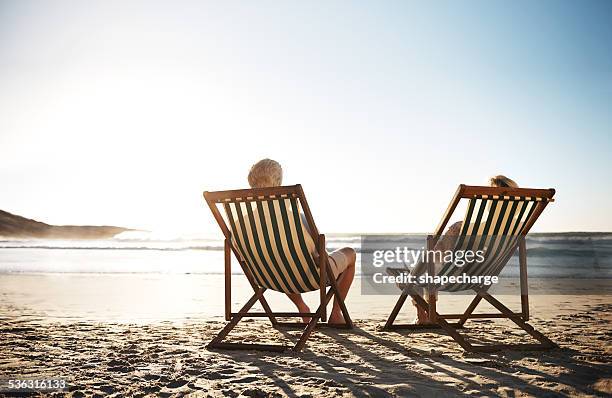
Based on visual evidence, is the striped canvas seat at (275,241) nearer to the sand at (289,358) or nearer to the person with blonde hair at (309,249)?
the person with blonde hair at (309,249)

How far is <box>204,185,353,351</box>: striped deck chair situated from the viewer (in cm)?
343

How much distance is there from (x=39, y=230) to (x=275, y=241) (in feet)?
139

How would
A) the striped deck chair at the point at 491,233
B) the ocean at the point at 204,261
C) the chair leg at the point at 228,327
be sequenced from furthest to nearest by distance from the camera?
the ocean at the point at 204,261, the chair leg at the point at 228,327, the striped deck chair at the point at 491,233

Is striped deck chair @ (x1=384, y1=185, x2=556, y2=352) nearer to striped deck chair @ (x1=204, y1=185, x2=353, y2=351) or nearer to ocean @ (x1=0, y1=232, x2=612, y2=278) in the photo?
striped deck chair @ (x1=204, y1=185, x2=353, y2=351)

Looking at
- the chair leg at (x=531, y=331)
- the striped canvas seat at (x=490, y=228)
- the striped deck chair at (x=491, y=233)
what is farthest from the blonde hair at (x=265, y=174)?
the chair leg at (x=531, y=331)

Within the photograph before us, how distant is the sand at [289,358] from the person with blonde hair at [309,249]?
0.94 feet

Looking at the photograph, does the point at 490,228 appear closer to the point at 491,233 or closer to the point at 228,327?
the point at 491,233

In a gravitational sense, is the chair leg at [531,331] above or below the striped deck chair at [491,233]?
below

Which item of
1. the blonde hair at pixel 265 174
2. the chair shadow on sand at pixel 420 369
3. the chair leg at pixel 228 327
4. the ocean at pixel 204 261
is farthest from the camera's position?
the ocean at pixel 204 261

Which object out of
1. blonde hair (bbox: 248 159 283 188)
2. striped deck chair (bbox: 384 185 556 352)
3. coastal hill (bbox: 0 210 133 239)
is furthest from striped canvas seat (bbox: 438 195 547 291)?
A: coastal hill (bbox: 0 210 133 239)

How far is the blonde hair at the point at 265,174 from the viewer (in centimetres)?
377

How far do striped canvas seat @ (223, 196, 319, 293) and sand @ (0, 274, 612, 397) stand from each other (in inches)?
20.2

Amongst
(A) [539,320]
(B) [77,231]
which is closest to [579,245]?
(A) [539,320]

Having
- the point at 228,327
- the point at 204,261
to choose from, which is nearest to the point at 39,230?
the point at 204,261
